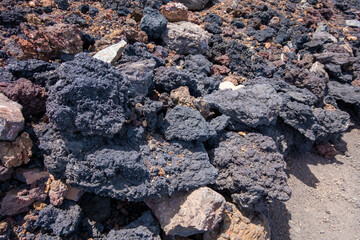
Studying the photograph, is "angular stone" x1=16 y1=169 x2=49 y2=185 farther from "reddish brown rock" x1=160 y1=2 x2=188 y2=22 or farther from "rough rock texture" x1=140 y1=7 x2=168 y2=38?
"reddish brown rock" x1=160 y1=2 x2=188 y2=22

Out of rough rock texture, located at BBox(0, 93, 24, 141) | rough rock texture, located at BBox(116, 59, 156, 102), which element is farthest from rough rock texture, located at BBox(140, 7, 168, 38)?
rough rock texture, located at BBox(0, 93, 24, 141)

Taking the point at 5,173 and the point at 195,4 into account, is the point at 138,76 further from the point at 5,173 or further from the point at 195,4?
the point at 195,4

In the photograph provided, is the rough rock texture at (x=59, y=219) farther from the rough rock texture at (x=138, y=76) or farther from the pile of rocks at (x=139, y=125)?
the rough rock texture at (x=138, y=76)

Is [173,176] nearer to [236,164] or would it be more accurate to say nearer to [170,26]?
[236,164]

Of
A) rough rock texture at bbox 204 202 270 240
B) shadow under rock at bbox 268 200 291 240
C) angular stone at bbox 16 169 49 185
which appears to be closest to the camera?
angular stone at bbox 16 169 49 185

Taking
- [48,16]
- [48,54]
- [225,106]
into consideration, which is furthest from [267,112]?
[48,16]

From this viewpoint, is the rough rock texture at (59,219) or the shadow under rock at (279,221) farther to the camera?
the shadow under rock at (279,221)

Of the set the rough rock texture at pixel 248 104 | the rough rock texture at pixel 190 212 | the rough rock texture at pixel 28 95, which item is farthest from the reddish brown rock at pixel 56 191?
the rough rock texture at pixel 248 104
